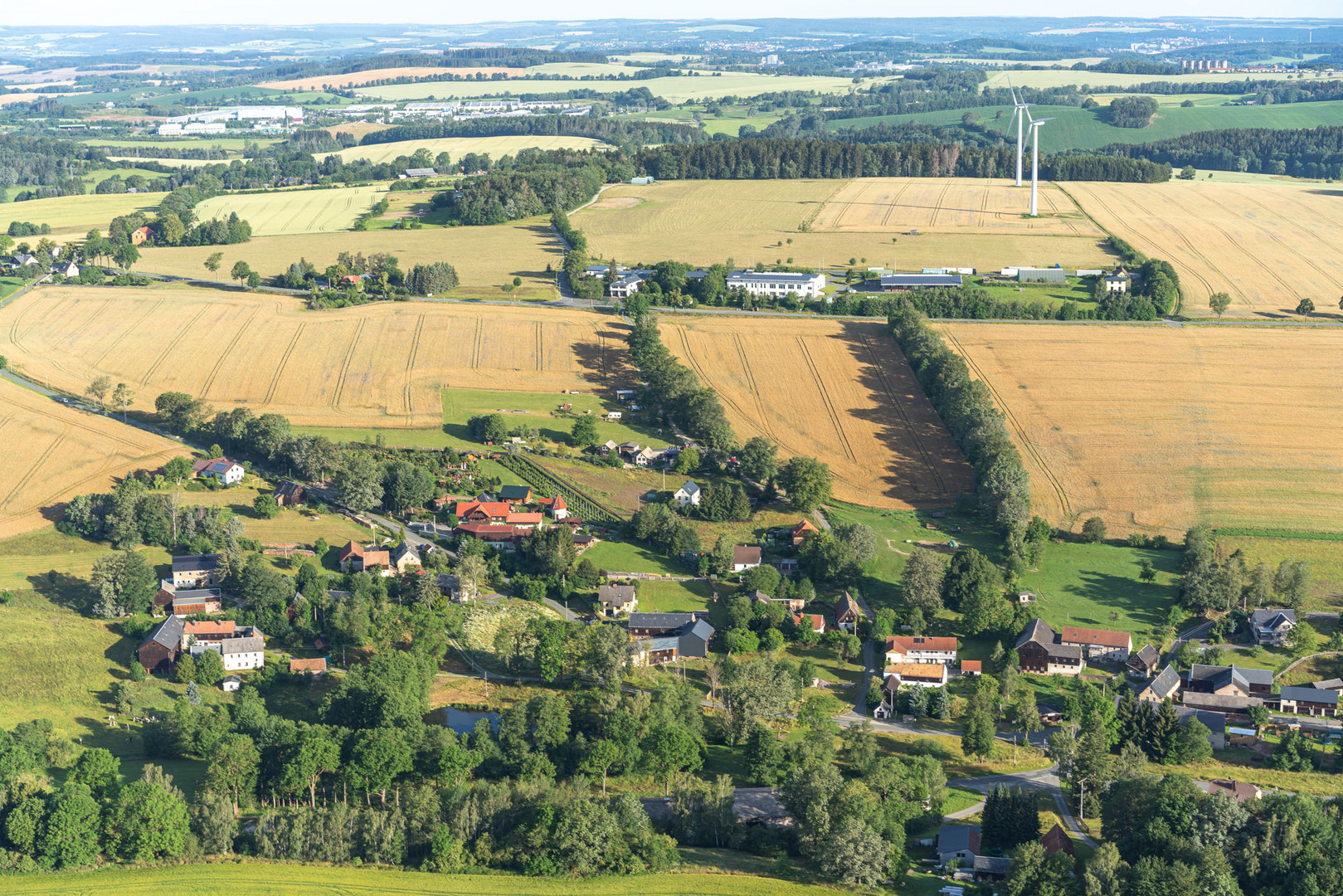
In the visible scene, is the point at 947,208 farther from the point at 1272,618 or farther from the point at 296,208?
the point at 1272,618

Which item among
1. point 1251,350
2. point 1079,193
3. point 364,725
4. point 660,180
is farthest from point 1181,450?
point 660,180

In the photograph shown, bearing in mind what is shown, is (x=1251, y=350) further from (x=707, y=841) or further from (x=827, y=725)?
(x=707, y=841)

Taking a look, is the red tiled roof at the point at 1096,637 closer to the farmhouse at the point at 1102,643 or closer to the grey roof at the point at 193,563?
the farmhouse at the point at 1102,643

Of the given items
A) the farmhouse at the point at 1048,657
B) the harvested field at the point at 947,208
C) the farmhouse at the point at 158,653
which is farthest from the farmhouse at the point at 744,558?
the harvested field at the point at 947,208

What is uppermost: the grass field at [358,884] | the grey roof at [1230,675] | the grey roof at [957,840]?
the grey roof at [1230,675]

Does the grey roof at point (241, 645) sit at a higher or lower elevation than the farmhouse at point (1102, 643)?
lower

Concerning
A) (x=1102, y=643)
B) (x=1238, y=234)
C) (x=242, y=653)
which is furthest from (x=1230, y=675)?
(x=1238, y=234)

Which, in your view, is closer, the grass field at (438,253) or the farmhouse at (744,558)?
the farmhouse at (744,558)
